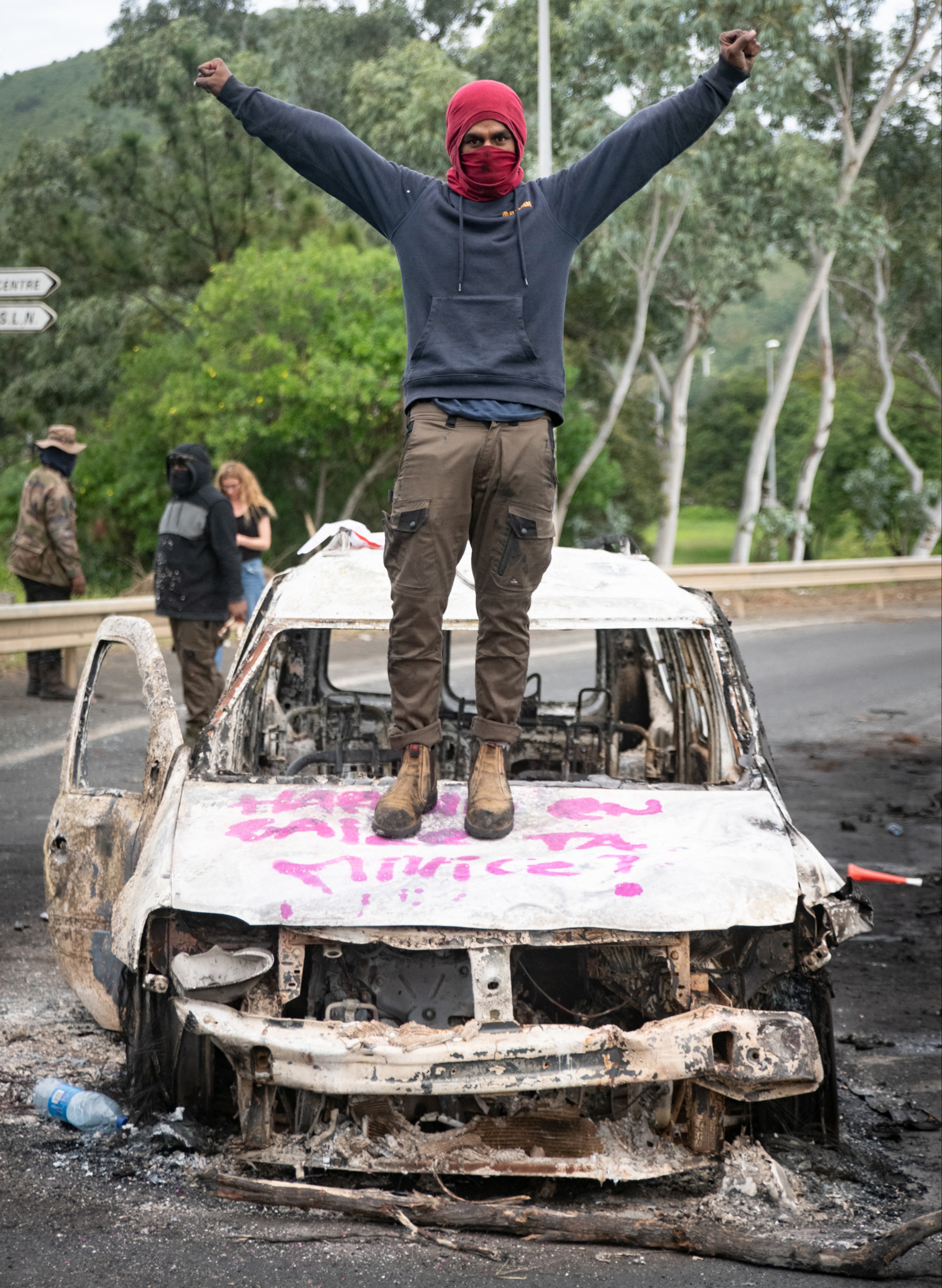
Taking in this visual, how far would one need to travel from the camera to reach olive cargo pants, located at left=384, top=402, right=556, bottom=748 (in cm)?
381

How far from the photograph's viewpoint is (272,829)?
12.3 ft

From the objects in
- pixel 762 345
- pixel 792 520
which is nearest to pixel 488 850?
pixel 792 520

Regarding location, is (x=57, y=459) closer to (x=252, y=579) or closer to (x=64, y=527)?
(x=64, y=527)

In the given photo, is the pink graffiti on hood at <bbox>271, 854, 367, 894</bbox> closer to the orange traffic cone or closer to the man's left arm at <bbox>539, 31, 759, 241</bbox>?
the man's left arm at <bbox>539, 31, 759, 241</bbox>

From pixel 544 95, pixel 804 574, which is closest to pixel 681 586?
pixel 804 574

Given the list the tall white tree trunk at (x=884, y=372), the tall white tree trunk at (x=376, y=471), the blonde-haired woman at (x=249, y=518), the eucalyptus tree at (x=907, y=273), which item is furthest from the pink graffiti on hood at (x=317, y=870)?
the tall white tree trunk at (x=884, y=372)

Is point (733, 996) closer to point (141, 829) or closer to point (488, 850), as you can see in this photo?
point (488, 850)

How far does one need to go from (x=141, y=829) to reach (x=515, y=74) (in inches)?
1134

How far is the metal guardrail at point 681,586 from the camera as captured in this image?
442 inches

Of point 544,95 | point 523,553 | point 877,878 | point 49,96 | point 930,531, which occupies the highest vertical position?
point 49,96

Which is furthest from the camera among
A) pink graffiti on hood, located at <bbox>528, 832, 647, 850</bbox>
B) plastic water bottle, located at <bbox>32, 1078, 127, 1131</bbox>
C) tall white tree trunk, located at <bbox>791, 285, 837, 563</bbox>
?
tall white tree trunk, located at <bbox>791, 285, 837, 563</bbox>

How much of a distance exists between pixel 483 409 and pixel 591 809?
1191mm

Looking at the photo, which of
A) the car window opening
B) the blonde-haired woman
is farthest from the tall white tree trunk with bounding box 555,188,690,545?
the car window opening

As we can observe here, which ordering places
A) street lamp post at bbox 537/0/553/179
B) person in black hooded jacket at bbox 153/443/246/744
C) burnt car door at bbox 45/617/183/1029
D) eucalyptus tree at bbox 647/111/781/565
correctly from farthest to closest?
eucalyptus tree at bbox 647/111/781/565 → street lamp post at bbox 537/0/553/179 → person in black hooded jacket at bbox 153/443/246/744 → burnt car door at bbox 45/617/183/1029
